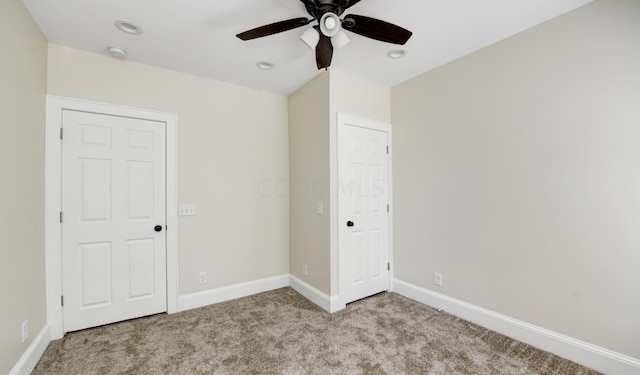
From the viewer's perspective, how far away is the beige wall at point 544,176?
177 centimetres

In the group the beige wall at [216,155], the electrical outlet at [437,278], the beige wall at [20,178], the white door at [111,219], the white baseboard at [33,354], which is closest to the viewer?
the beige wall at [20,178]

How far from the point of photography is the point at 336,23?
1611 millimetres

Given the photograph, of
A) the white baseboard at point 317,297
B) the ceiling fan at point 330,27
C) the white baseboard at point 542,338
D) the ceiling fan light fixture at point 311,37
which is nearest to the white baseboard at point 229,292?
the white baseboard at point 317,297

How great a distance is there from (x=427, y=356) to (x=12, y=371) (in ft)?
9.16

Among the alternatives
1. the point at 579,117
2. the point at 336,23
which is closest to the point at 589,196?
the point at 579,117

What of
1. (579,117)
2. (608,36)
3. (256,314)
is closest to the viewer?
(608,36)

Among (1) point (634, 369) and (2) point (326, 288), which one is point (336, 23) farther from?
(1) point (634, 369)

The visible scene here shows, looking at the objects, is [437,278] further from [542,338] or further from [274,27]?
[274,27]

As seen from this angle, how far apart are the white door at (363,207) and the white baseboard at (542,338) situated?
63cm

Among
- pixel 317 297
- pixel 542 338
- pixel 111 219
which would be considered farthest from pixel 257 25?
pixel 542 338

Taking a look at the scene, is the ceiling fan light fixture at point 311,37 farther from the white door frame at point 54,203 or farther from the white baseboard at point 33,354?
the white baseboard at point 33,354

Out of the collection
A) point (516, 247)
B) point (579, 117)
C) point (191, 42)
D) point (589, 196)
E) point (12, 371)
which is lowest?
point (12, 371)

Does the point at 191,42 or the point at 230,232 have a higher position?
the point at 191,42

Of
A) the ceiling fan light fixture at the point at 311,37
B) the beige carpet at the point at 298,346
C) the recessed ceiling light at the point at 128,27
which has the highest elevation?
the recessed ceiling light at the point at 128,27
